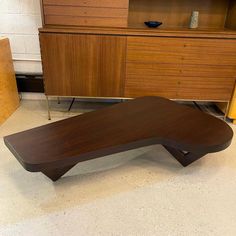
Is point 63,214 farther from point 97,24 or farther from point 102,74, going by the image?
point 97,24

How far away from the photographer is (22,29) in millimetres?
2527

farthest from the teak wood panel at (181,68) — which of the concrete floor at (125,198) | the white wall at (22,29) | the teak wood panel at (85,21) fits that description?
the white wall at (22,29)

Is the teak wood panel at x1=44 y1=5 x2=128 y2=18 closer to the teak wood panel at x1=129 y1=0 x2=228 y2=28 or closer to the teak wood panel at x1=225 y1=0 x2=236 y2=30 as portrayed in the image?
the teak wood panel at x1=129 y1=0 x2=228 y2=28

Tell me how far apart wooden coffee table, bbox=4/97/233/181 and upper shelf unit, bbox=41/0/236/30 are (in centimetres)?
102

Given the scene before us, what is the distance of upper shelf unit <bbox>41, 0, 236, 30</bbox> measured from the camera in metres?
2.20

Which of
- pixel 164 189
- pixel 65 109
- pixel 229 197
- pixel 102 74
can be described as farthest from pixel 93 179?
pixel 65 109

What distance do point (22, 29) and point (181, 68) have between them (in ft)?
5.90

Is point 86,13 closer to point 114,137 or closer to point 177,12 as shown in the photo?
point 177,12

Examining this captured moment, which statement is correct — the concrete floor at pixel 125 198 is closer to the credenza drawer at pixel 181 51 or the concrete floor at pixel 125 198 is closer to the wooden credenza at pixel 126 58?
the wooden credenza at pixel 126 58

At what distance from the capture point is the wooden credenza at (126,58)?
2.07m

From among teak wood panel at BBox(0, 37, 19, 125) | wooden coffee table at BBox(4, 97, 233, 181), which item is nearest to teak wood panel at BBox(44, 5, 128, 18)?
teak wood panel at BBox(0, 37, 19, 125)

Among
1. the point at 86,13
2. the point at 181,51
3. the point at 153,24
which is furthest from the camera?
the point at 153,24

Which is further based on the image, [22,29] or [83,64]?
[22,29]

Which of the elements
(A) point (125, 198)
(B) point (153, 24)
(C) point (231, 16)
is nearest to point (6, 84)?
(B) point (153, 24)
